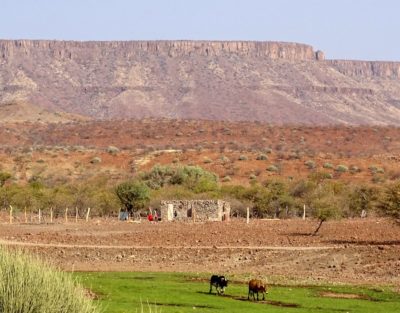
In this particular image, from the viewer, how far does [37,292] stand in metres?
14.4

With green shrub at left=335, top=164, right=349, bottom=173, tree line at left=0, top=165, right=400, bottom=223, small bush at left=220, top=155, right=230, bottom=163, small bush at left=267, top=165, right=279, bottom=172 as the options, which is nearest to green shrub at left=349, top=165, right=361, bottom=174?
green shrub at left=335, top=164, right=349, bottom=173

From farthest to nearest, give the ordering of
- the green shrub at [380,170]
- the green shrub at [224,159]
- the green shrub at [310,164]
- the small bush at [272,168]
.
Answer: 1. the green shrub at [224,159]
2. the green shrub at [310,164]
3. the small bush at [272,168]
4. the green shrub at [380,170]

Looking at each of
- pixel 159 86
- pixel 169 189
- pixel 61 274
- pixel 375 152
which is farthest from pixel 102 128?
pixel 61 274

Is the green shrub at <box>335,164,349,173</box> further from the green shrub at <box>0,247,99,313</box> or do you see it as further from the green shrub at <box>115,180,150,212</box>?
the green shrub at <box>0,247,99,313</box>

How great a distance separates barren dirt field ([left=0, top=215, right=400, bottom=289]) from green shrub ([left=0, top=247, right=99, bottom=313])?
17.7m

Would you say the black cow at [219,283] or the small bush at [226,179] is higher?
the small bush at [226,179]

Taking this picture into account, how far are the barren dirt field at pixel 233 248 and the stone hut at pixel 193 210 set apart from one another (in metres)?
5.02

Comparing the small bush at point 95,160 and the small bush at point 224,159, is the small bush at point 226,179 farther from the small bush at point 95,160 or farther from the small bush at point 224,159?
the small bush at point 95,160

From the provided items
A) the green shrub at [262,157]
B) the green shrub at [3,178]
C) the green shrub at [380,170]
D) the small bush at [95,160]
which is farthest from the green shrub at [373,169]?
the green shrub at [3,178]

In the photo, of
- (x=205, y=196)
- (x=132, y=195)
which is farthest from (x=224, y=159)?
(x=132, y=195)

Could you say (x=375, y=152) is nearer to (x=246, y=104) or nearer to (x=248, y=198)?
(x=248, y=198)

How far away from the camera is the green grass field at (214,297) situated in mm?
24281

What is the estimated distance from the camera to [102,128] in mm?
126125

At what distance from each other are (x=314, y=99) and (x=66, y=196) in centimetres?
13705
